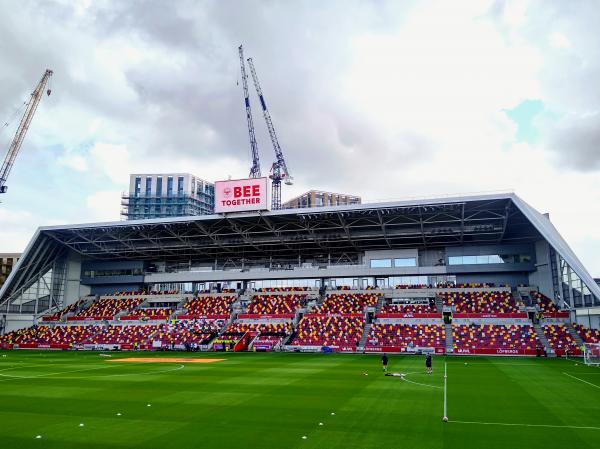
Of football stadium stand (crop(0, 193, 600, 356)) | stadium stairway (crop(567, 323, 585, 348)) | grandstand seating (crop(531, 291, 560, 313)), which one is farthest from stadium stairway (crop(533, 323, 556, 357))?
grandstand seating (crop(531, 291, 560, 313))

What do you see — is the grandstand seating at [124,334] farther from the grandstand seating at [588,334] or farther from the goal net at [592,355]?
the grandstand seating at [588,334]

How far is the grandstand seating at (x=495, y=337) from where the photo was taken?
57531mm

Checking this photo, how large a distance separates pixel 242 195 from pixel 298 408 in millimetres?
47545

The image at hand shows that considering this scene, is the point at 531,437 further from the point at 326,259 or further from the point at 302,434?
the point at 326,259

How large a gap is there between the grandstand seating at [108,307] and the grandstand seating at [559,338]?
68.1 metres

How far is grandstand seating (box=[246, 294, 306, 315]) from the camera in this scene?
7544 centimetres

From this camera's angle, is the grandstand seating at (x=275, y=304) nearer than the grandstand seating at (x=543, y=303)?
No

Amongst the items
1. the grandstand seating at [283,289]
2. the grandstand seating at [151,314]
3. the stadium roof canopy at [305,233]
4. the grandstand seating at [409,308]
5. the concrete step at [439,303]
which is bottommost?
the grandstand seating at [151,314]

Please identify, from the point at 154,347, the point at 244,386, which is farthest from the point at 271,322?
the point at 244,386

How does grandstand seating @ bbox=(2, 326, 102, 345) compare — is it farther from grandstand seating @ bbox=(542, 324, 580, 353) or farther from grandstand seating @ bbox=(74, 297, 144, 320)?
grandstand seating @ bbox=(542, 324, 580, 353)

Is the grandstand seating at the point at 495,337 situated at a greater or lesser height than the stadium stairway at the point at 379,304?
lesser

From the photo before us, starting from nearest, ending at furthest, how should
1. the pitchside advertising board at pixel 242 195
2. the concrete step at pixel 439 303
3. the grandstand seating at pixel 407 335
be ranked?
1. the grandstand seating at pixel 407 335
2. the pitchside advertising board at pixel 242 195
3. the concrete step at pixel 439 303

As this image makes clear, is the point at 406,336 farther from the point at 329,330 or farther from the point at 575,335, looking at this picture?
the point at 575,335

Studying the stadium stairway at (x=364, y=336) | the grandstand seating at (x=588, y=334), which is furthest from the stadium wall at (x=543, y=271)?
the stadium stairway at (x=364, y=336)
